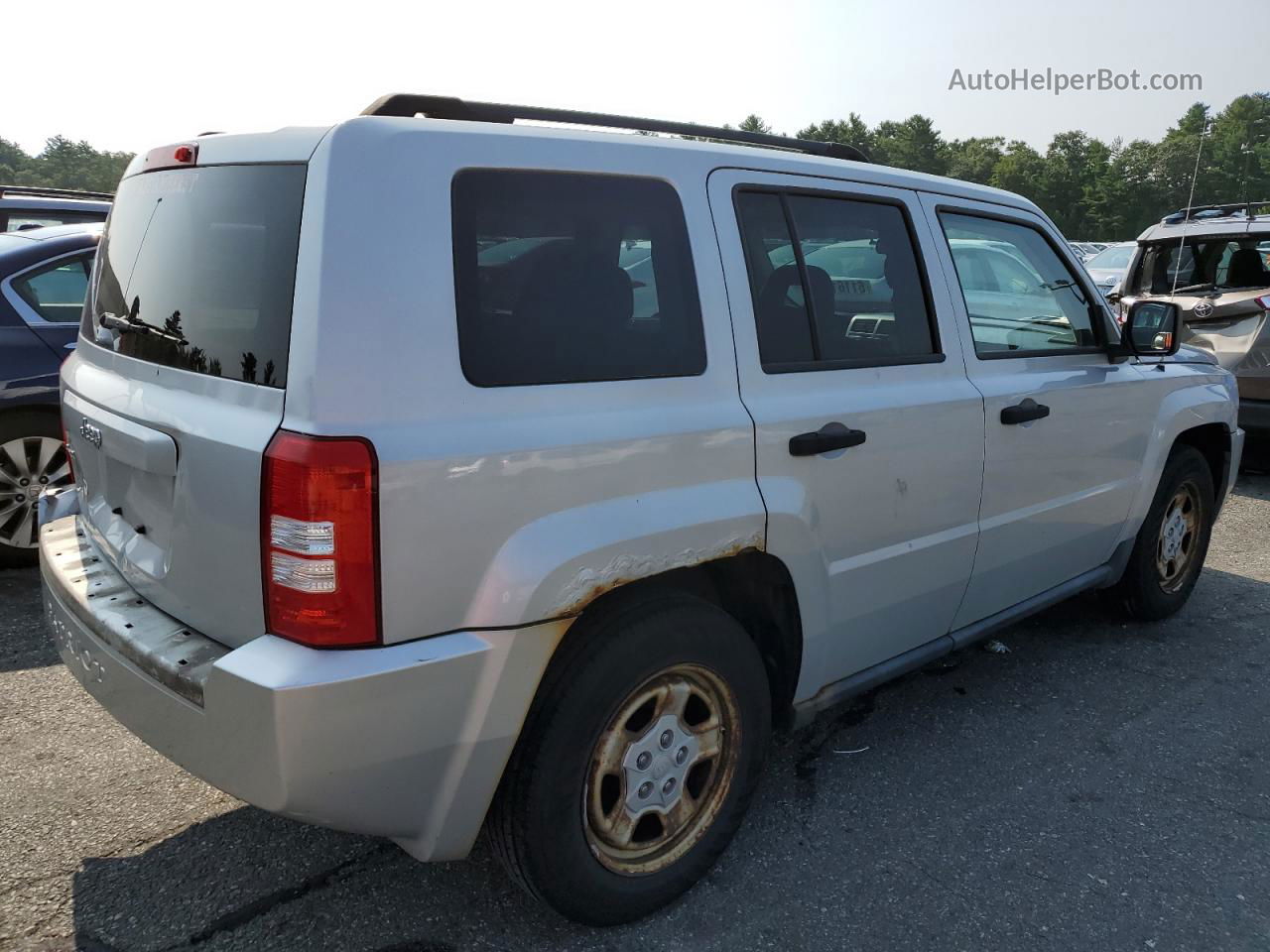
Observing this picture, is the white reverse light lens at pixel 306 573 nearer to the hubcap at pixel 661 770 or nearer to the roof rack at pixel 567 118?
the hubcap at pixel 661 770

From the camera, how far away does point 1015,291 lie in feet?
12.0

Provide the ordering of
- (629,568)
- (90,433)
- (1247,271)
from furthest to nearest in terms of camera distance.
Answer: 1. (1247,271)
2. (90,433)
3. (629,568)

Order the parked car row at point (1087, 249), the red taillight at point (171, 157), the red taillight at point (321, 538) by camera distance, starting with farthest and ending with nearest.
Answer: the parked car row at point (1087, 249)
the red taillight at point (171, 157)
the red taillight at point (321, 538)

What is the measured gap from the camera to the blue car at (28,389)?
4664 mm

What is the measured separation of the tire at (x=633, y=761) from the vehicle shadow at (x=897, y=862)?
16 cm

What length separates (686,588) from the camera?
2578mm

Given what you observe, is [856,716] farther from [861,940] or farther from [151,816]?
[151,816]

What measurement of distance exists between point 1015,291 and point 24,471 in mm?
4465

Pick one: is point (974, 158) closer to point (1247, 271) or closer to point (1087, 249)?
point (1087, 249)

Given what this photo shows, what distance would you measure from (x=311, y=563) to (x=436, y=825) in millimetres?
646

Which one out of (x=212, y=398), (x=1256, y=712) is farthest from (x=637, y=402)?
(x=1256, y=712)

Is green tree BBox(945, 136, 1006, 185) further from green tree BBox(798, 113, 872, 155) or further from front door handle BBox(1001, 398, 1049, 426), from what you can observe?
front door handle BBox(1001, 398, 1049, 426)

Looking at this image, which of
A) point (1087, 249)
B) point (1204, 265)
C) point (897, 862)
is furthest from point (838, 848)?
point (1087, 249)

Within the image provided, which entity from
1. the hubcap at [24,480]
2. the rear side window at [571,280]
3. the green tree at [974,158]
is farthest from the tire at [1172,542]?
the green tree at [974,158]
